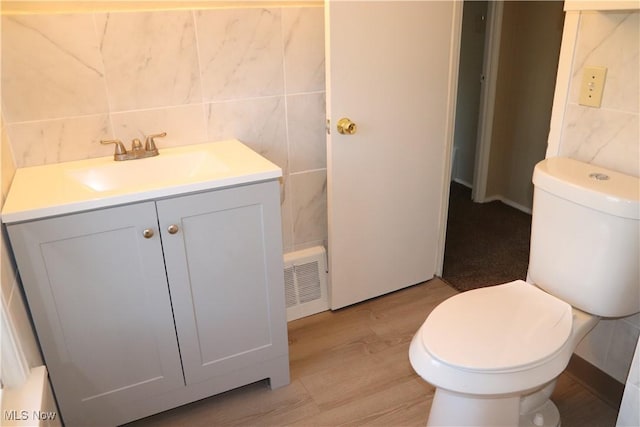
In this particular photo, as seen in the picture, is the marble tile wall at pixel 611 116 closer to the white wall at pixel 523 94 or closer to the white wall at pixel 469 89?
the white wall at pixel 523 94

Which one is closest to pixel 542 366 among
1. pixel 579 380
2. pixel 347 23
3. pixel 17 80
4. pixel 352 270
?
pixel 579 380

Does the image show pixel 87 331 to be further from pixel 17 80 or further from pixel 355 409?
pixel 355 409

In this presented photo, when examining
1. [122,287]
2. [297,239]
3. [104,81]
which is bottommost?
[297,239]

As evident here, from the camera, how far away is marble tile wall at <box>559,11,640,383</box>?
5.05 feet

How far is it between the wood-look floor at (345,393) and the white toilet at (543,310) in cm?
22

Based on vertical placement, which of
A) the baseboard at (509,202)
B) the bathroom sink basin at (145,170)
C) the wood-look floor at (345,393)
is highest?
the bathroom sink basin at (145,170)

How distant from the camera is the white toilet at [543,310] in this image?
1.39 metres

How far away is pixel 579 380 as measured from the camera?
1954 millimetres

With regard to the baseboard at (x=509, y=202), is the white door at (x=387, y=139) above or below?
above

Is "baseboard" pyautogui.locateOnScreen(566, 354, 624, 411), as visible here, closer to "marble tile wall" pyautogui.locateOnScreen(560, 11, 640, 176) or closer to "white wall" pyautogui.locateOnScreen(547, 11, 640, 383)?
"white wall" pyautogui.locateOnScreen(547, 11, 640, 383)

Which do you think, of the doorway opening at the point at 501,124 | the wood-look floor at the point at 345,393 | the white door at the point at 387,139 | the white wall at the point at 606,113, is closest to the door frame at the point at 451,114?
the white door at the point at 387,139

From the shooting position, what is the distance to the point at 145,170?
1815 millimetres

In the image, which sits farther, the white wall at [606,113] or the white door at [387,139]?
the white door at [387,139]

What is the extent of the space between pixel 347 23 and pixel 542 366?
1379 mm
